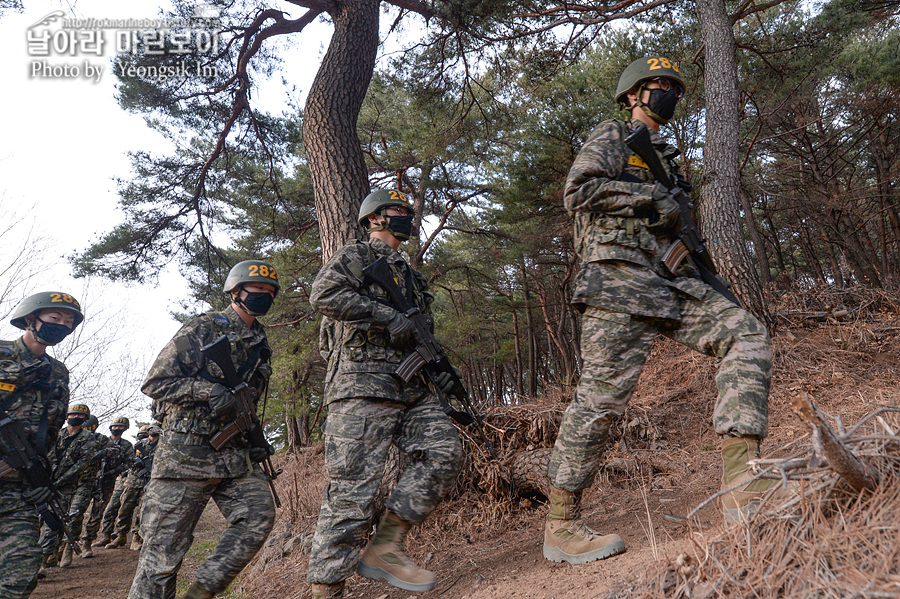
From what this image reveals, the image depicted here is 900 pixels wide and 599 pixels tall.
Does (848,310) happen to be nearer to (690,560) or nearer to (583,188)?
(583,188)

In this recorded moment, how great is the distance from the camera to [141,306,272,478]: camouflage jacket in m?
3.43

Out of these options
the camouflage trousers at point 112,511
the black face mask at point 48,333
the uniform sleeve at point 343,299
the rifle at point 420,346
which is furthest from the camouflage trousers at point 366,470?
the camouflage trousers at point 112,511

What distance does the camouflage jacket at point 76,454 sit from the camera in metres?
7.80

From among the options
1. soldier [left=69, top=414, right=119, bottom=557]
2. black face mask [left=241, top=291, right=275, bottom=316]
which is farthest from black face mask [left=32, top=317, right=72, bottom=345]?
soldier [left=69, top=414, right=119, bottom=557]

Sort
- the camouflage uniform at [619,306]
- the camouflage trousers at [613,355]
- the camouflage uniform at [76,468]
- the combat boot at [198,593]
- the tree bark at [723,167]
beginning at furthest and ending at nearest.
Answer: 1. the camouflage uniform at [76,468]
2. the tree bark at [723,167]
3. the combat boot at [198,593]
4. the camouflage uniform at [619,306]
5. the camouflage trousers at [613,355]

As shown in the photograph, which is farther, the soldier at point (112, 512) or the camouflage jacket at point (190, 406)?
the soldier at point (112, 512)

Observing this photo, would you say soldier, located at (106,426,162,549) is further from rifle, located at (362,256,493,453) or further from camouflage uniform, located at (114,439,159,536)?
rifle, located at (362,256,493,453)

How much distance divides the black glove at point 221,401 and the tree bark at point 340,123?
1675 millimetres

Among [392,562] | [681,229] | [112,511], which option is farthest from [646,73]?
[112,511]

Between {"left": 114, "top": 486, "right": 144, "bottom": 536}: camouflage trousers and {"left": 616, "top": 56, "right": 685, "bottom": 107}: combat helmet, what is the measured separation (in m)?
10.8

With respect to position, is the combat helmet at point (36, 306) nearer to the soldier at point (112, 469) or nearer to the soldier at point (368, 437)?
the soldier at point (368, 437)

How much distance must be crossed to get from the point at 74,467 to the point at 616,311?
8642mm

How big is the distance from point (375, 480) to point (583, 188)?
2.07m

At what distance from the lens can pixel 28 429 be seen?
408 cm
